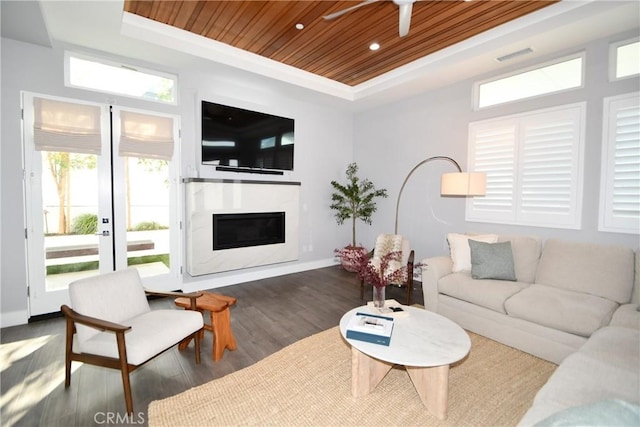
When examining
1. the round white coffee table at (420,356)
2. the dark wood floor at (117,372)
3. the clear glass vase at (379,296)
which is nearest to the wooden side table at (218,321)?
the dark wood floor at (117,372)

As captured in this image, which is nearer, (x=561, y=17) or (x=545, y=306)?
(x=545, y=306)

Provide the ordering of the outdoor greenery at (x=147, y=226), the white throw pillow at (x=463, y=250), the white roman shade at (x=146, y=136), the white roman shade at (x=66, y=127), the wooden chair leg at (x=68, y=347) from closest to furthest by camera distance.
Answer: the wooden chair leg at (x=68, y=347) < the white roman shade at (x=66, y=127) < the white throw pillow at (x=463, y=250) < the white roman shade at (x=146, y=136) < the outdoor greenery at (x=147, y=226)

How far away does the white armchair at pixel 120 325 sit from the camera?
6.48ft

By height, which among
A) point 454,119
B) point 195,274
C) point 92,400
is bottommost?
point 92,400

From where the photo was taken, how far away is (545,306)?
8.52ft

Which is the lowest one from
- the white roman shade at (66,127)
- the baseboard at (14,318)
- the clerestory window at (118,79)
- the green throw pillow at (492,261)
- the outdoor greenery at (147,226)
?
the baseboard at (14,318)

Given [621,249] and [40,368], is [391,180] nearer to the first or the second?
[621,249]

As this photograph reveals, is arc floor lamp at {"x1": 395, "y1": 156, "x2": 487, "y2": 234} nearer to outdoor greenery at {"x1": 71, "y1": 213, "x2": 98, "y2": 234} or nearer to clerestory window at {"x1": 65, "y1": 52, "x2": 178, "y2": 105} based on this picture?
clerestory window at {"x1": 65, "y1": 52, "x2": 178, "y2": 105}

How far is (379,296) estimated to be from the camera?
2.52 m

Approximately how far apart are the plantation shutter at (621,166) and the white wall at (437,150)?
0.08m

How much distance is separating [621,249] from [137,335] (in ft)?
13.9

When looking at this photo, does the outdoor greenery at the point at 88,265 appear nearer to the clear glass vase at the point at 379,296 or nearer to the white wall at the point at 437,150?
the clear glass vase at the point at 379,296

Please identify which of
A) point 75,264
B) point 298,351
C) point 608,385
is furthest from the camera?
point 75,264

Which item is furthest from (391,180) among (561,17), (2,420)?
(2,420)
